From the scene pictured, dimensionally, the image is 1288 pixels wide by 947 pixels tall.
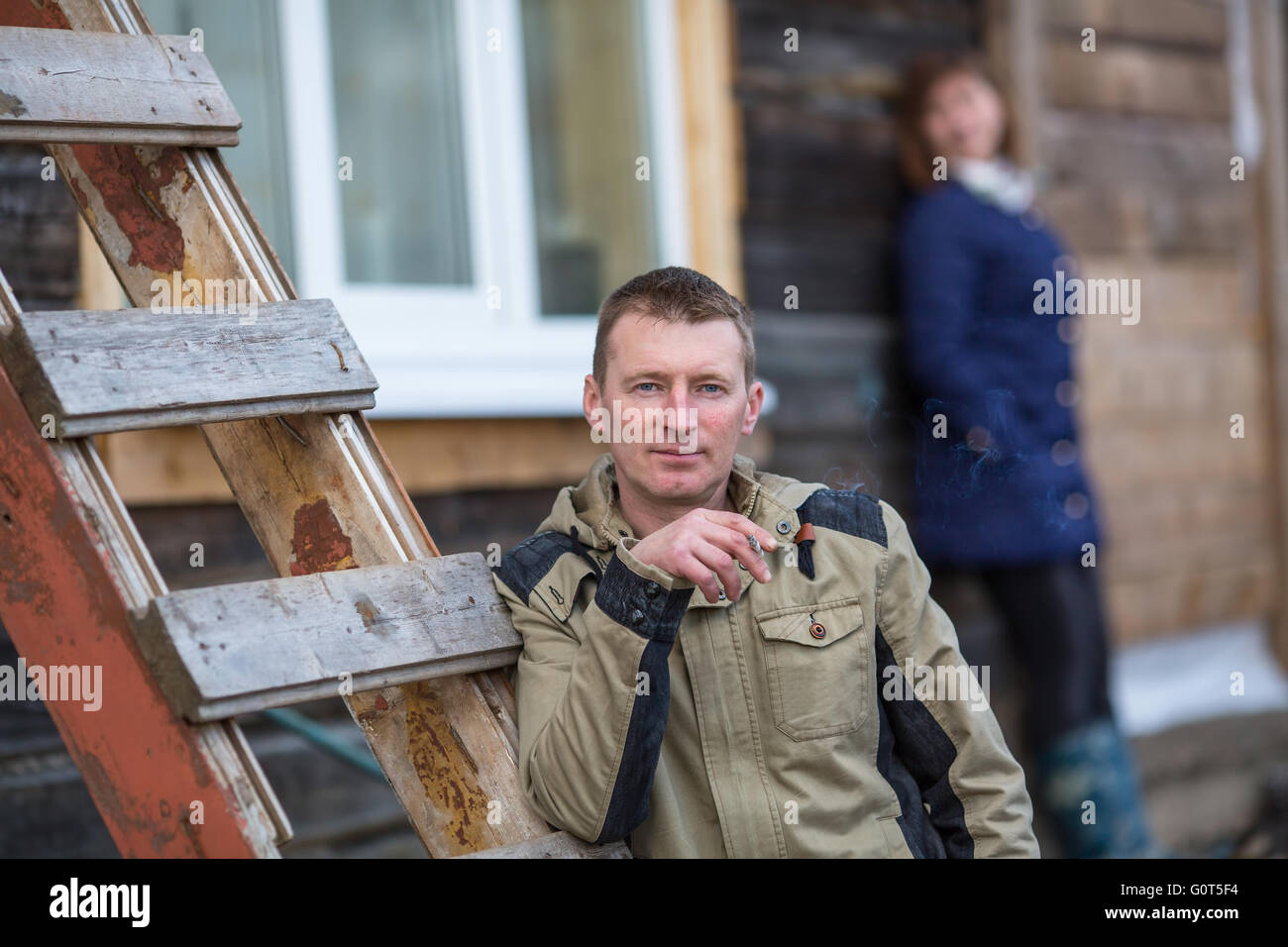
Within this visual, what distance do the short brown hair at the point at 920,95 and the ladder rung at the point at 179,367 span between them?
2.79 m

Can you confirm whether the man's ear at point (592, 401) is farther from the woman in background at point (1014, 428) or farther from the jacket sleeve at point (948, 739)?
the woman in background at point (1014, 428)

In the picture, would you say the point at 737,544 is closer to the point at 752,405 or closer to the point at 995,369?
the point at 752,405

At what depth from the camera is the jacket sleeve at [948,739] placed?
1.84m

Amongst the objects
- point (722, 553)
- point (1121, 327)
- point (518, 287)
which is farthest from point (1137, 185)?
point (722, 553)

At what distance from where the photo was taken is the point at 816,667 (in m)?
1.80

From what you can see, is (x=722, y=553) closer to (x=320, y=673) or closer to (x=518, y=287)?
(x=320, y=673)

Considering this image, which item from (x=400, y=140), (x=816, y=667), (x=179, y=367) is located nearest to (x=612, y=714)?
(x=816, y=667)

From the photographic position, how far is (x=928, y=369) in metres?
4.08

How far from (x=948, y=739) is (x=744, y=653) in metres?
0.29

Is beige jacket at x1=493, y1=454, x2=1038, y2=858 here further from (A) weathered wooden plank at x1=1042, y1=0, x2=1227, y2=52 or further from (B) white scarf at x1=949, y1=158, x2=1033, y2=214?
(A) weathered wooden plank at x1=1042, y1=0, x2=1227, y2=52

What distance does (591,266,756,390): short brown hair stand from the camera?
1.86 metres

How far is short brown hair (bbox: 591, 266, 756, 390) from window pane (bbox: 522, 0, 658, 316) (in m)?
1.94

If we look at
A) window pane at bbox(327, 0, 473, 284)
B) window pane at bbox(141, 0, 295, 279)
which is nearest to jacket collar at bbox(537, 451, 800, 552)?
window pane at bbox(141, 0, 295, 279)

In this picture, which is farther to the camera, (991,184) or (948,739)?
(991,184)
